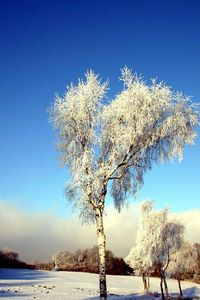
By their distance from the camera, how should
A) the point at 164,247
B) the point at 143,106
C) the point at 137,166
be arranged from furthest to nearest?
the point at 164,247 < the point at 137,166 < the point at 143,106

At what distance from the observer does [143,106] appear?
25125 mm

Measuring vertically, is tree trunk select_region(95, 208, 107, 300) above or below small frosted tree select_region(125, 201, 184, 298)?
below

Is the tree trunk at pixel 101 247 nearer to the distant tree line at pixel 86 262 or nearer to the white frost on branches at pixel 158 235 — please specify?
the white frost on branches at pixel 158 235

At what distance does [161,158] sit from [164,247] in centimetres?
Answer: 2707

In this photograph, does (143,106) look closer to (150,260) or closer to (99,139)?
(99,139)

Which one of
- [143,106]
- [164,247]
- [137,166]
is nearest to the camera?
[143,106]

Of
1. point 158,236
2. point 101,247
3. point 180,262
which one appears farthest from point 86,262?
point 101,247

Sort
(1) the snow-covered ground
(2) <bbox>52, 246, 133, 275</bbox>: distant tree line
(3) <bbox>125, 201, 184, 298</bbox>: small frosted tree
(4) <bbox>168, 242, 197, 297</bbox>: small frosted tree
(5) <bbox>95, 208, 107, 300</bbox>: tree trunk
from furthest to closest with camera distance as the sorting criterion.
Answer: (2) <bbox>52, 246, 133, 275</bbox>: distant tree line, (4) <bbox>168, 242, 197, 297</bbox>: small frosted tree, (3) <bbox>125, 201, 184, 298</bbox>: small frosted tree, (1) the snow-covered ground, (5) <bbox>95, 208, 107, 300</bbox>: tree trunk

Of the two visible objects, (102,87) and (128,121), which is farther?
(102,87)

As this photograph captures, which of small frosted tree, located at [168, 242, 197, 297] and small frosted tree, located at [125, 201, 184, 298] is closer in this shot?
small frosted tree, located at [125, 201, 184, 298]

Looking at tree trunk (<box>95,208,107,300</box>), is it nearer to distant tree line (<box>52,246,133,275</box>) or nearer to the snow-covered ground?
the snow-covered ground

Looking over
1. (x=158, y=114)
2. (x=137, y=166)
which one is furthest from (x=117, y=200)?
(x=158, y=114)

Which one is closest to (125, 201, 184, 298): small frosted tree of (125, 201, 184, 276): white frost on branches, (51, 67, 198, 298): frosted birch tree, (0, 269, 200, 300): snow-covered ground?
(125, 201, 184, 276): white frost on branches

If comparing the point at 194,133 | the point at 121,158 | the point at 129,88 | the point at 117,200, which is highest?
the point at 129,88
